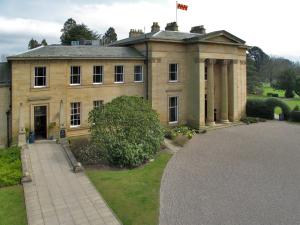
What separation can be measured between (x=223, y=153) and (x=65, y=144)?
12.9m

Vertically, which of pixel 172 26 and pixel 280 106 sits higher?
pixel 172 26

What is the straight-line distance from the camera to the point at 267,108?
43.4m

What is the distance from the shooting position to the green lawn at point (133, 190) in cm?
1468

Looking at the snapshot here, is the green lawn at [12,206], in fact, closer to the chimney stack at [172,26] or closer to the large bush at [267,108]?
the chimney stack at [172,26]

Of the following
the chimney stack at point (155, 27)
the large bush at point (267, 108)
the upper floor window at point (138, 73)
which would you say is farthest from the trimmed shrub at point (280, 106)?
the upper floor window at point (138, 73)

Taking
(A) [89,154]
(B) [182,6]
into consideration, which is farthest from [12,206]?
(B) [182,6]

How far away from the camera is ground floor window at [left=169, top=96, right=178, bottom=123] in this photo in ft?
116

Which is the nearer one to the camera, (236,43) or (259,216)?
(259,216)

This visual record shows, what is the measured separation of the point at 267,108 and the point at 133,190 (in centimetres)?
3110

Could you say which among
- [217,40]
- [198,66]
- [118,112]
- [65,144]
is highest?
[217,40]

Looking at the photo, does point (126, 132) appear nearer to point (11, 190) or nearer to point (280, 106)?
point (11, 190)

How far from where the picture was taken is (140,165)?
22.7 m

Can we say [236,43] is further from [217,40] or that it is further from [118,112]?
[118,112]

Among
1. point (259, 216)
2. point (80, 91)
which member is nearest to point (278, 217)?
point (259, 216)
